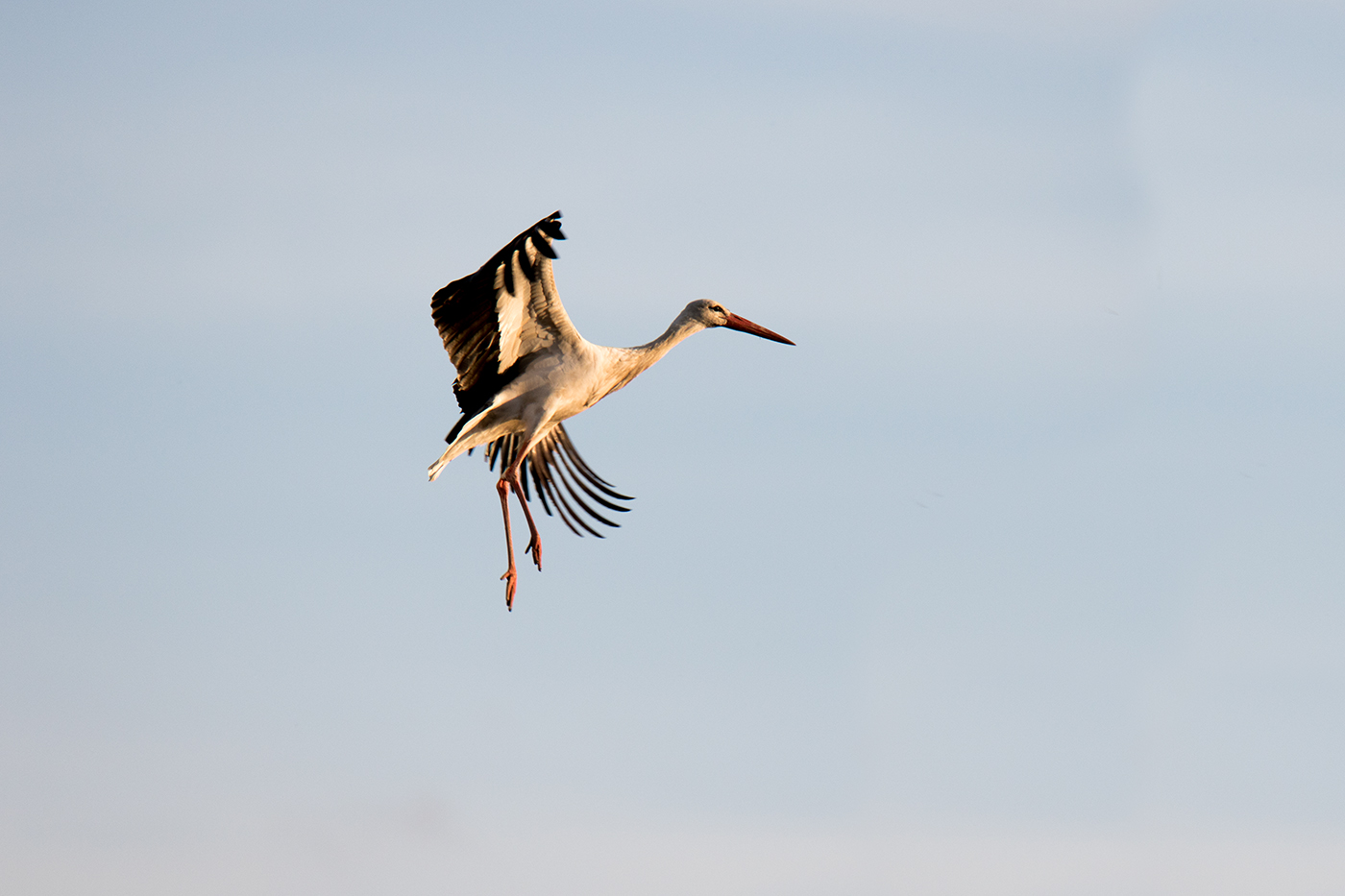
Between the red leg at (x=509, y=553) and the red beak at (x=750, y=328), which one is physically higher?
the red beak at (x=750, y=328)

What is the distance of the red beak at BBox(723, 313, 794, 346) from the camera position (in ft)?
61.1

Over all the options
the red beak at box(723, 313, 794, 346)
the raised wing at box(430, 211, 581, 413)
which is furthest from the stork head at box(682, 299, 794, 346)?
the raised wing at box(430, 211, 581, 413)

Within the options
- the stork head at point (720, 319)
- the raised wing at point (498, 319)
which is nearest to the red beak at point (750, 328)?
the stork head at point (720, 319)

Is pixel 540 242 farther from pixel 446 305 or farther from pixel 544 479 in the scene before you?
pixel 544 479

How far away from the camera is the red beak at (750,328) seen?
61.1 feet

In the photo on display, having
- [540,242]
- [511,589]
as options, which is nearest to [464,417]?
[511,589]

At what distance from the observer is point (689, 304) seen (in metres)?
18.3

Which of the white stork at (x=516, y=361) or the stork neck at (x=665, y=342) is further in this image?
the stork neck at (x=665, y=342)

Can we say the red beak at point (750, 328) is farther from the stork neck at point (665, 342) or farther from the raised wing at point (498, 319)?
the raised wing at point (498, 319)

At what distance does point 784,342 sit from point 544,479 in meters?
3.11

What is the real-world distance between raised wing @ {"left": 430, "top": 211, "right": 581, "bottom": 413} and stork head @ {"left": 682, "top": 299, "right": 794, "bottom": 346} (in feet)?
7.69

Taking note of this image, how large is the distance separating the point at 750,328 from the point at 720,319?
0.55 m

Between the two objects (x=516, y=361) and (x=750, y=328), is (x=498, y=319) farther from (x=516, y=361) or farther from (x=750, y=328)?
(x=750, y=328)

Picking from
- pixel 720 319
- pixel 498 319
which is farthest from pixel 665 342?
pixel 498 319
